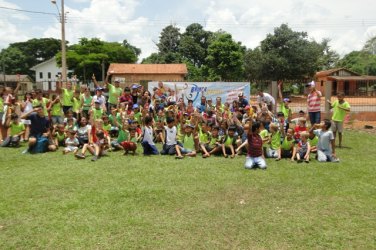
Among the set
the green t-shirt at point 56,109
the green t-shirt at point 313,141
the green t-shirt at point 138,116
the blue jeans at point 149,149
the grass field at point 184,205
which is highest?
the green t-shirt at point 56,109

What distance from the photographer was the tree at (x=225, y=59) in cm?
4347

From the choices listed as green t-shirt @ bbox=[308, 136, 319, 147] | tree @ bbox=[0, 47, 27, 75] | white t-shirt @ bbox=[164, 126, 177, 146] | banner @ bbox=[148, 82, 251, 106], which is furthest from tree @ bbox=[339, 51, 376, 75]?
tree @ bbox=[0, 47, 27, 75]

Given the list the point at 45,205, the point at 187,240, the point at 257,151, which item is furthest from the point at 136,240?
the point at 257,151

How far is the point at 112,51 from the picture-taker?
56.6m

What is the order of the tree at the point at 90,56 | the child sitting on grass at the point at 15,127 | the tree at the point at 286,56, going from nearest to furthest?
the child sitting on grass at the point at 15,127
the tree at the point at 286,56
the tree at the point at 90,56

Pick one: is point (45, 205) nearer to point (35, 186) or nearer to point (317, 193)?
point (35, 186)

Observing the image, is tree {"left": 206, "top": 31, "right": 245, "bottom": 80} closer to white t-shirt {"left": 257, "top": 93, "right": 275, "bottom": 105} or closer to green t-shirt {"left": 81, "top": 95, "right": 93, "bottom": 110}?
white t-shirt {"left": 257, "top": 93, "right": 275, "bottom": 105}

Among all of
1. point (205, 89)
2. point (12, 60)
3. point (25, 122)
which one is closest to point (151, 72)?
point (205, 89)

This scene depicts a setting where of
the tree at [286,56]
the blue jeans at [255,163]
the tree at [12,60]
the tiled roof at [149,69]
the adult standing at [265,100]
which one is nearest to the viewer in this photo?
the blue jeans at [255,163]

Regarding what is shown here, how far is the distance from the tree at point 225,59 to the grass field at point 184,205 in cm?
3504

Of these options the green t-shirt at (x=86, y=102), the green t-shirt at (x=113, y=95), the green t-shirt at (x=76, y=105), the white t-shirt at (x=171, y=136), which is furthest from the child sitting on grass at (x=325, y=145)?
the green t-shirt at (x=76, y=105)

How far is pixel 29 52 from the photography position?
89125 mm

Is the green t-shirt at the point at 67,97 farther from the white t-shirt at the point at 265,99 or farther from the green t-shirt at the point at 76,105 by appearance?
the white t-shirt at the point at 265,99

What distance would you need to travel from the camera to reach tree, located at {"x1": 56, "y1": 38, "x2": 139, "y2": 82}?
169 feet
